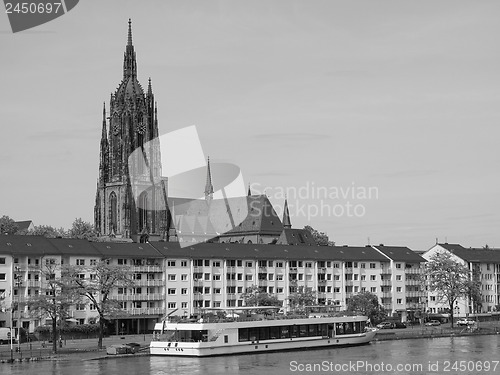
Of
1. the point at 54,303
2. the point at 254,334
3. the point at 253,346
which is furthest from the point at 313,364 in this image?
the point at 54,303

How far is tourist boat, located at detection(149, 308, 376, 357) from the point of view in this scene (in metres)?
113

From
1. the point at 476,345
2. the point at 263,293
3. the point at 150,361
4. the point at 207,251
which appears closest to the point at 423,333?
the point at 476,345

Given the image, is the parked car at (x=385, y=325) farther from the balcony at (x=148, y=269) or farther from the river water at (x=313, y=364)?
the river water at (x=313, y=364)

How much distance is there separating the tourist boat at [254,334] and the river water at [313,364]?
216 centimetres

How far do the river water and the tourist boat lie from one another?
2155mm

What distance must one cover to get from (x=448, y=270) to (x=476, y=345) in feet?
172

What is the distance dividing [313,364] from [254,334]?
17620mm

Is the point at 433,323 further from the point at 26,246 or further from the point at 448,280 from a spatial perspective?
the point at 26,246

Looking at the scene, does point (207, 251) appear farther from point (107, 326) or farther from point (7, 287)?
point (7, 287)

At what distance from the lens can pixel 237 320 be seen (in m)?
118

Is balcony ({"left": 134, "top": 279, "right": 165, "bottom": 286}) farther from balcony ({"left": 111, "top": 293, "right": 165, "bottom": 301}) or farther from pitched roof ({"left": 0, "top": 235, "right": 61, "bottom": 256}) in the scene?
pitched roof ({"left": 0, "top": 235, "right": 61, "bottom": 256})

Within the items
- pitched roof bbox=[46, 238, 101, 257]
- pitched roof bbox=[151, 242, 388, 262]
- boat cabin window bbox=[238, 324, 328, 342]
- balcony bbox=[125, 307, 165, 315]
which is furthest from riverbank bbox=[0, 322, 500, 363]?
pitched roof bbox=[151, 242, 388, 262]

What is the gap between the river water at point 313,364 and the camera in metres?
95.9

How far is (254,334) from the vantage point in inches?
4702
